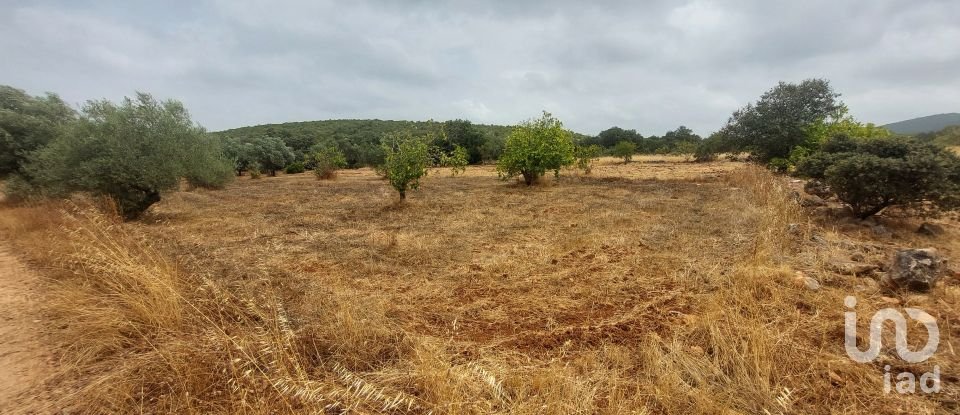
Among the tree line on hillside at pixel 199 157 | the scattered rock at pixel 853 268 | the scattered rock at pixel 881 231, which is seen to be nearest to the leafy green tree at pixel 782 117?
the tree line on hillside at pixel 199 157

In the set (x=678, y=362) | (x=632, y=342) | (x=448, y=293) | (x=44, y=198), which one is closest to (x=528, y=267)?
(x=448, y=293)

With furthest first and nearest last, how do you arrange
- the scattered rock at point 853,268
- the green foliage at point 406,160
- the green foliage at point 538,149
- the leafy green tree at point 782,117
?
the leafy green tree at point 782,117, the green foliage at point 538,149, the green foliage at point 406,160, the scattered rock at point 853,268

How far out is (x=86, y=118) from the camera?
9.51 metres

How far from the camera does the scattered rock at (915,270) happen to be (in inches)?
153

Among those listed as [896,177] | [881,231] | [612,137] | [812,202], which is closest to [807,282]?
[881,231]

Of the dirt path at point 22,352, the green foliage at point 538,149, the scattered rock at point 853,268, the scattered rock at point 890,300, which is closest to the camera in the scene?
the dirt path at point 22,352

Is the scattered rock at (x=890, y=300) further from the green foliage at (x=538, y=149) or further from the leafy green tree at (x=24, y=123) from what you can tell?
the leafy green tree at (x=24, y=123)

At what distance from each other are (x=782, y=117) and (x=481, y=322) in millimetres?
27335

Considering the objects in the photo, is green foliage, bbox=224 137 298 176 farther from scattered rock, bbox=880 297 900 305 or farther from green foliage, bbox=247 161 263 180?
scattered rock, bbox=880 297 900 305

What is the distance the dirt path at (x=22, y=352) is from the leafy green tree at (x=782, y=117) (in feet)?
92.5

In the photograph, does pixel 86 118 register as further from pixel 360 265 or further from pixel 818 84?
pixel 818 84

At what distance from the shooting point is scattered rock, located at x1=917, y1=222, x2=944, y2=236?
7.28 metres

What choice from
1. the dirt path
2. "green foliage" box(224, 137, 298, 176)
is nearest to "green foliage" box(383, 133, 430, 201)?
the dirt path

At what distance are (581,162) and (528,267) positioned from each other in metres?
16.3
